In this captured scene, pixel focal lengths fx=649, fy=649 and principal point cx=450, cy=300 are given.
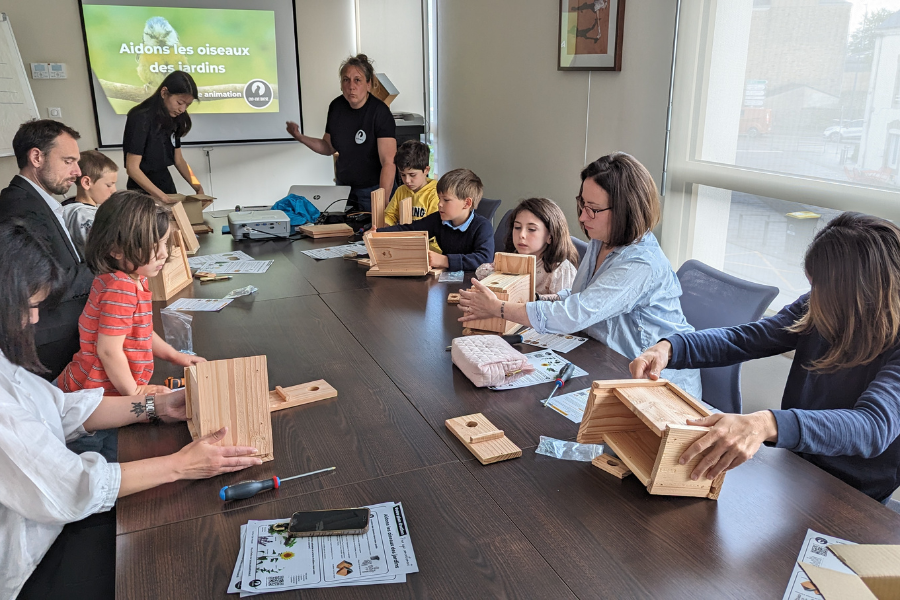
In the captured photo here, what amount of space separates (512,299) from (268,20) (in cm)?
512

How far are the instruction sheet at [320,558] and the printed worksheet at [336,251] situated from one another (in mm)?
2314

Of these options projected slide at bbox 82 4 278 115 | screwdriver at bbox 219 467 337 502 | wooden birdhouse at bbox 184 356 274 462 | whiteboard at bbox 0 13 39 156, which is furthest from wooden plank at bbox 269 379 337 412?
projected slide at bbox 82 4 278 115

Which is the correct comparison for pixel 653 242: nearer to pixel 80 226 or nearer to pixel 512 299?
pixel 512 299

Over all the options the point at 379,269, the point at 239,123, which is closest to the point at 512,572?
the point at 379,269

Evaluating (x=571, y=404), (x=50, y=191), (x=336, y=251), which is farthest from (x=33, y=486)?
(x=336, y=251)

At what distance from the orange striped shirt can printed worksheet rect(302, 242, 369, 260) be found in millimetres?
1611

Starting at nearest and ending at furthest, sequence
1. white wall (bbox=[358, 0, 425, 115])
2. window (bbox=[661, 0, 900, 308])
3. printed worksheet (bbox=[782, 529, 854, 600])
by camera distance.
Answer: printed worksheet (bbox=[782, 529, 854, 600]) → window (bbox=[661, 0, 900, 308]) → white wall (bbox=[358, 0, 425, 115])

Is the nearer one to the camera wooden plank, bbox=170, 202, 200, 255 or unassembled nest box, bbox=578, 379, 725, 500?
unassembled nest box, bbox=578, 379, 725, 500

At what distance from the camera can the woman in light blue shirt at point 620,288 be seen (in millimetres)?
2057

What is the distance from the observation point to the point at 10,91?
5.15 meters

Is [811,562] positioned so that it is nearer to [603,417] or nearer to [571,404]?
[603,417]

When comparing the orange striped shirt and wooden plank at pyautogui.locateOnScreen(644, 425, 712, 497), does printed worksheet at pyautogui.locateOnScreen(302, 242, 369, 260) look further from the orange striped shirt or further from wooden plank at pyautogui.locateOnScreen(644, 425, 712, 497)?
wooden plank at pyautogui.locateOnScreen(644, 425, 712, 497)

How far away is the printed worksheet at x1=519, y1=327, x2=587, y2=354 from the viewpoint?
6.86ft

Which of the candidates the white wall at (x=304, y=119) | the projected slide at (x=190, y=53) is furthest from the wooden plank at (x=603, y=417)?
the projected slide at (x=190, y=53)
